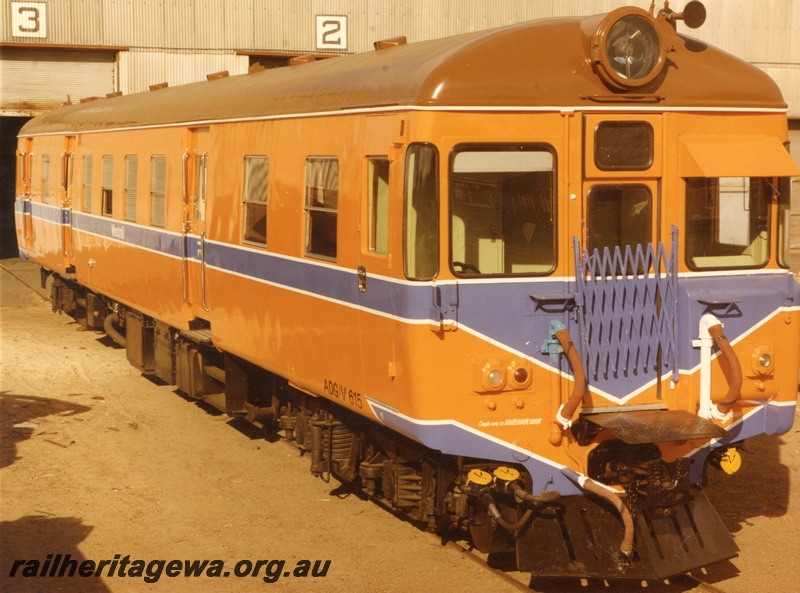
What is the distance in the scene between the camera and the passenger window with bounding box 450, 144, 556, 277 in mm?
7762

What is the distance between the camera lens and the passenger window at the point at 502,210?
7.76 m

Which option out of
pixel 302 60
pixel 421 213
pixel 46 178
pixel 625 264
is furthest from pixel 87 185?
pixel 625 264

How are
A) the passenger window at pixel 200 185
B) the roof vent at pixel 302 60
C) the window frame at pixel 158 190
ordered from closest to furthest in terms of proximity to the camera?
1. the roof vent at pixel 302 60
2. the passenger window at pixel 200 185
3. the window frame at pixel 158 190

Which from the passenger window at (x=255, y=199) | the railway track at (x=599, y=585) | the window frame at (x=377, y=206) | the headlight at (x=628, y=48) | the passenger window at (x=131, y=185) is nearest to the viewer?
the headlight at (x=628, y=48)

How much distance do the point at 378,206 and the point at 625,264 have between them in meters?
Result: 1.67

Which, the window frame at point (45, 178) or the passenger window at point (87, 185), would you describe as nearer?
the passenger window at point (87, 185)

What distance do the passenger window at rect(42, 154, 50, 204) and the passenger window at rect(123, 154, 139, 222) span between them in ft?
17.7

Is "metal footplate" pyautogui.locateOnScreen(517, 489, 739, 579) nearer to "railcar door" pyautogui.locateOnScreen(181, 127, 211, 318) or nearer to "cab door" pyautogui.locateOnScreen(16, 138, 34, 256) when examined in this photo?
"railcar door" pyautogui.locateOnScreen(181, 127, 211, 318)

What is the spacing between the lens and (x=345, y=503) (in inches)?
396

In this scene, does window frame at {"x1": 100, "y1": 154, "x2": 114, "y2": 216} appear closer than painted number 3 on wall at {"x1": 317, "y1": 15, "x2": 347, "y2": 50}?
Yes

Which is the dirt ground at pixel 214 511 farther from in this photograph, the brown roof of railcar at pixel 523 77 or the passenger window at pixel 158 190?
the brown roof of railcar at pixel 523 77

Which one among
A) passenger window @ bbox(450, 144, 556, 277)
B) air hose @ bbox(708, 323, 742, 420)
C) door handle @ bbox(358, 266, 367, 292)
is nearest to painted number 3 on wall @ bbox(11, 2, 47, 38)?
door handle @ bbox(358, 266, 367, 292)

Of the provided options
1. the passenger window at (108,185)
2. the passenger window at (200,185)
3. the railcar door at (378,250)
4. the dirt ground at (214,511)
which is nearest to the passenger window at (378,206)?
the railcar door at (378,250)

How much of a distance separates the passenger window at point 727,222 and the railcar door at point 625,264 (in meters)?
0.25
